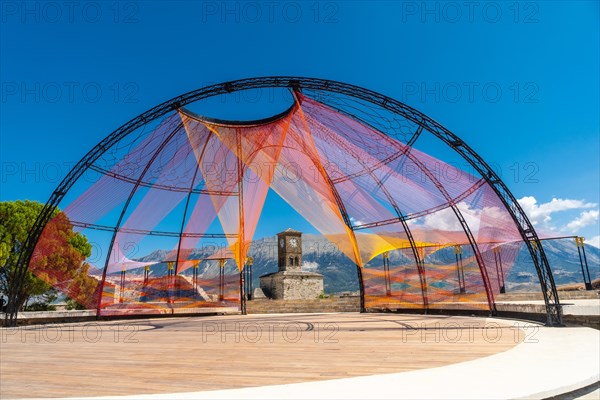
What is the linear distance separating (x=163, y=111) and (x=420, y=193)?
427 inches

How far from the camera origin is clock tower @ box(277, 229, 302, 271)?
156ft

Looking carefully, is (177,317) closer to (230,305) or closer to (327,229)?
(230,305)

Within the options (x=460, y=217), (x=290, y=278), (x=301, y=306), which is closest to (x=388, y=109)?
(x=460, y=217)

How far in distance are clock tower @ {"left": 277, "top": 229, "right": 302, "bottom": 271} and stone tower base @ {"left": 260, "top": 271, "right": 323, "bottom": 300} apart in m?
1.96

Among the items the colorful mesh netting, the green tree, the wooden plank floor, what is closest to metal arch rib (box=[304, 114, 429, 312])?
the colorful mesh netting

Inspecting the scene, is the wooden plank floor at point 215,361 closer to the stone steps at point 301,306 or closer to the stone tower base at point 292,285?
the stone steps at point 301,306

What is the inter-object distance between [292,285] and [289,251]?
481cm

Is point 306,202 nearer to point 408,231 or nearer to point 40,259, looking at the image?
point 408,231

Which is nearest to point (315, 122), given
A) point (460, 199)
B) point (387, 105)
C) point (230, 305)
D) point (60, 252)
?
point (387, 105)

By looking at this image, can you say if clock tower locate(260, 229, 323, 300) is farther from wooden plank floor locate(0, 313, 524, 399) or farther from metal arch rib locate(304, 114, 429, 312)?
wooden plank floor locate(0, 313, 524, 399)

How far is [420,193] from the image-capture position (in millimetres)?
16750

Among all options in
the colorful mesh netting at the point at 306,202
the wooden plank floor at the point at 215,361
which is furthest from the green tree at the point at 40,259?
the wooden plank floor at the point at 215,361

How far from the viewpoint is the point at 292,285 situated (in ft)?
146

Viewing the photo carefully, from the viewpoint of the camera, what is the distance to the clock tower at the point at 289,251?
47.6 metres
